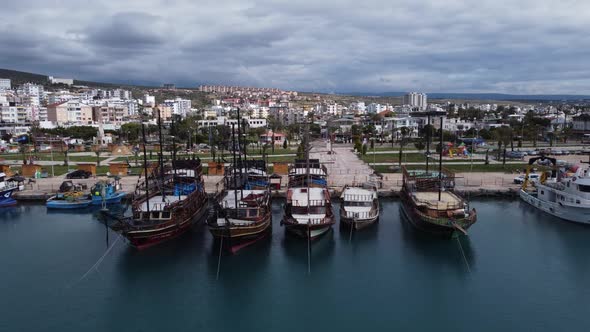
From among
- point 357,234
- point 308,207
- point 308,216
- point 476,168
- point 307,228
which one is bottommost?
point 357,234

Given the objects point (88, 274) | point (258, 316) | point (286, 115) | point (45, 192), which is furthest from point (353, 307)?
point (286, 115)

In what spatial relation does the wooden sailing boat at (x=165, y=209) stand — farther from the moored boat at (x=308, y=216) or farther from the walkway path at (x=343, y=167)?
the walkway path at (x=343, y=167)

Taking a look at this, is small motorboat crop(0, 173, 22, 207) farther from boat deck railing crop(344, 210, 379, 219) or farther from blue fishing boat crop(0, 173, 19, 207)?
boat deck railing crop(344, 210, 379, 219)

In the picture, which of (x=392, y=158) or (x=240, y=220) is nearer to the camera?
(x=240, y=220)

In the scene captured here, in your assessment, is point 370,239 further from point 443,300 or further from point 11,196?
point 11,196

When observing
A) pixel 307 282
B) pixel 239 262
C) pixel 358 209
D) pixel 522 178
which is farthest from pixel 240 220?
pixel 522 178

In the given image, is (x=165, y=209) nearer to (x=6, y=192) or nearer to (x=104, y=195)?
(x=104, y=195)

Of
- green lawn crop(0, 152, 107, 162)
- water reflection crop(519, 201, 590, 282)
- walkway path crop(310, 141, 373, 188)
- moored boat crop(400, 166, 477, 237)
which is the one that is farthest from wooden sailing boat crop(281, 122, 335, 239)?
green lawn crop(0, 152, 107, 162)

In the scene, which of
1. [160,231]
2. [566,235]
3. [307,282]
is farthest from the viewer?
[566,235]
